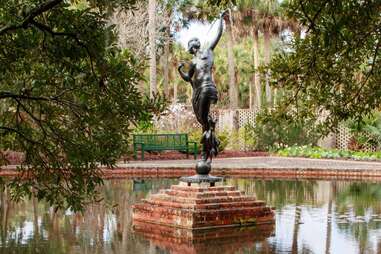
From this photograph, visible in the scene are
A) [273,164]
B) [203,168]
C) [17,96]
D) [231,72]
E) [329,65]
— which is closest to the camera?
[17,96]

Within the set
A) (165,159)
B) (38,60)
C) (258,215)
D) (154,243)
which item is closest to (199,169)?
(258,215)

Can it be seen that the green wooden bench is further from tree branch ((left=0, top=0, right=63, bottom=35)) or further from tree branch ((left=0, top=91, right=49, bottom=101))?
tree branch ((left=0, top=0, right=63, bottom=35))

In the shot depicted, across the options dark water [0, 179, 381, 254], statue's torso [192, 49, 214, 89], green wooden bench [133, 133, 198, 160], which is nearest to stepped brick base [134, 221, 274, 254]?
dark water [0, 179, 381, 254]

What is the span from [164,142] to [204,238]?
46.8 feet

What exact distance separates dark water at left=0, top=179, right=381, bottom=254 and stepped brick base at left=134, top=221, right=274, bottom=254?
1cm

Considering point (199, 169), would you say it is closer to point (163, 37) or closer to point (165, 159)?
point (165, 159)

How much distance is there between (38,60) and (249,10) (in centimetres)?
3161

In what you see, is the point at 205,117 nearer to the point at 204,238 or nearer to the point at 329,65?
the point at 204,238

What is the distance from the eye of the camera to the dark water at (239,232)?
851 cm

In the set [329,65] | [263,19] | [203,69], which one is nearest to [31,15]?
[329,65]

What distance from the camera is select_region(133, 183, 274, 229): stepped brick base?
1002 centimetres

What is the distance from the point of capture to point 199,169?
10844 mm

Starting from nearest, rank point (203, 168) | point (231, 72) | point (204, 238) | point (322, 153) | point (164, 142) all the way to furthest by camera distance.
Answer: point (204, 238) → point (203, 168) → point (164, 142) → point (322, 153) → point (231, 72)

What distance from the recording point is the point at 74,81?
4.88 m
